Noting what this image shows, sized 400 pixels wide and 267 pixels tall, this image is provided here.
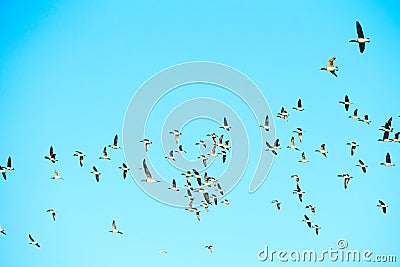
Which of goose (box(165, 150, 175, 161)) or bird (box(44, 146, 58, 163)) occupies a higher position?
goose (box(165, 150, 175, 161))

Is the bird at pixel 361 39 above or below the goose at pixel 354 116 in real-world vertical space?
below

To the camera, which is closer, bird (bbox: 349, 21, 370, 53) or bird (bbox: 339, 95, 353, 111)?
bird (bbox: 349, 21, 370, 53)

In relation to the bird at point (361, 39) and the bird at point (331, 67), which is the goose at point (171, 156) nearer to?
the bird at point (331, 67)

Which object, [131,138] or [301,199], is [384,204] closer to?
[301,199]

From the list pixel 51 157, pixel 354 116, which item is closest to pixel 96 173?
pixel 51 157

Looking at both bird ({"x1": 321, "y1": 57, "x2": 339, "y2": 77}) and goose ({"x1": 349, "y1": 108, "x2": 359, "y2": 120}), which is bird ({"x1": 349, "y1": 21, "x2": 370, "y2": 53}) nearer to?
bird ({"x1": 321, "y1": 57, "x2": 339, "y2": 77})

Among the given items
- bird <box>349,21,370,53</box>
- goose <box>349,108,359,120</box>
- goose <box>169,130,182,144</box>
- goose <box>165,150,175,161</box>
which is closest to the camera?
bird <box>349,21,370,53</box>

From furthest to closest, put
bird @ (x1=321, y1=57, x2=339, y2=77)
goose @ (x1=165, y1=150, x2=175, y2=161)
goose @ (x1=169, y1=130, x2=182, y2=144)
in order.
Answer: goose @ (x1=169, y1=130, x2=182, y2=144), goose @ (x1=165, y1=150, x2=175, y2=161), bird @ (x1=321, y1=57, x2=339, y2=77)

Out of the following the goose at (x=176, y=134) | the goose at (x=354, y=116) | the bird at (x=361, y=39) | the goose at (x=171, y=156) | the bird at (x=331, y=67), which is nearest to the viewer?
the bird at (x=361, y=39)

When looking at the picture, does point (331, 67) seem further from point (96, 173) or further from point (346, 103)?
point (96, 173)

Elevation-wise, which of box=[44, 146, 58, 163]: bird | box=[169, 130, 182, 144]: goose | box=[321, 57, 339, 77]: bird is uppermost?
box=[169, 130, 182, 144]: goose

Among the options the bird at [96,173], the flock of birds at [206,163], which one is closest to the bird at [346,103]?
the flock of birds at [206,163]

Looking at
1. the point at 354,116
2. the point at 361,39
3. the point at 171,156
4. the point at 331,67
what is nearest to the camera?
the point at 361,39

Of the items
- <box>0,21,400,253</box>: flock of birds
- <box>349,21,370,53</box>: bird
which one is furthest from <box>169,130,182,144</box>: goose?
<box>349,21,370,53</box>: bird
